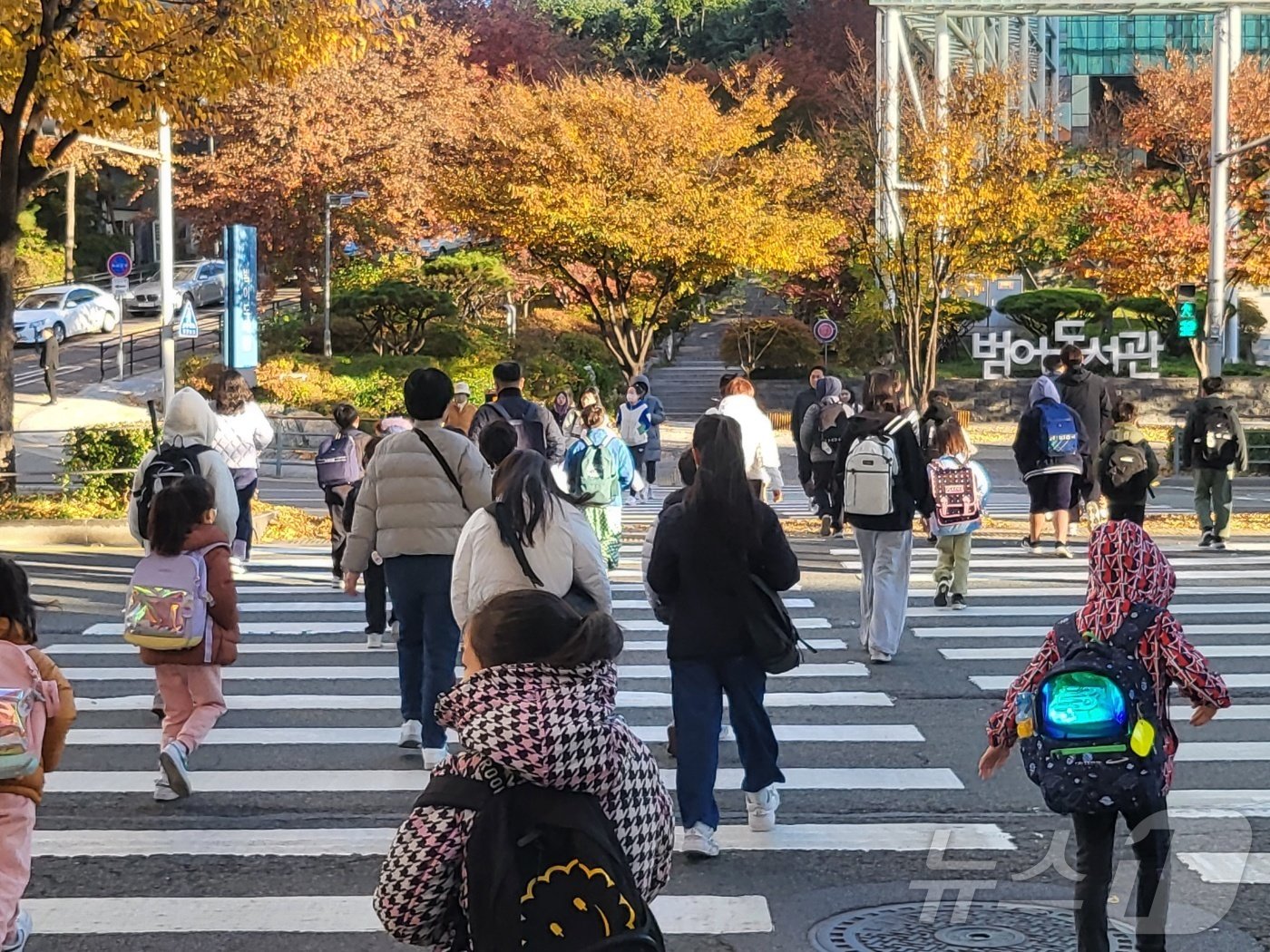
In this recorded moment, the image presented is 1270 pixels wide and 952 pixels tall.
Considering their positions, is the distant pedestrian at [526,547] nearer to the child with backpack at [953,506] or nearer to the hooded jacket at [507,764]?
the hooded jacket at [507,764]

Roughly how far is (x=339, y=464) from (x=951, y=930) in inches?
335

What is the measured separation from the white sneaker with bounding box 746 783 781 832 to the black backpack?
13.1ft

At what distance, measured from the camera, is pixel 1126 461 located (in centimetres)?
1372

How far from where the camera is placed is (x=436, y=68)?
143ft

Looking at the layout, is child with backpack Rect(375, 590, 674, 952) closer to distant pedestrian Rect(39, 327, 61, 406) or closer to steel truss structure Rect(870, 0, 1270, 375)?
steel truss structure Rect(870, 0, 1270, 375)

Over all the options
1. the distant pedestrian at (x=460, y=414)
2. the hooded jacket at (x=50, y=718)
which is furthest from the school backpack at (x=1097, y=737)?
the distant pedestrian at (x=460, y=414)

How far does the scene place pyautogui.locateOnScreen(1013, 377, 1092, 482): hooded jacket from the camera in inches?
625

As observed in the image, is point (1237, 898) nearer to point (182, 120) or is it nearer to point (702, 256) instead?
point (182, 120)

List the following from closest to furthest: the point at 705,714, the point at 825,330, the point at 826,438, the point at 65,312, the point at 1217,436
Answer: the point at 705,714 < the point at 1217,436 < the point at 826,438 < the point at 825,330 < the point at 65,312

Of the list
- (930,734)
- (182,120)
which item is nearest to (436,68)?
(182,120)

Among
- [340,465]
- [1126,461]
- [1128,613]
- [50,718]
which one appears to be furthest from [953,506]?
[50,718]

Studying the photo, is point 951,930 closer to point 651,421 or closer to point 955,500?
point 955,500

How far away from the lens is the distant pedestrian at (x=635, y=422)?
2364cm

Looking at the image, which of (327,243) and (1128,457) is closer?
(1128,457)
